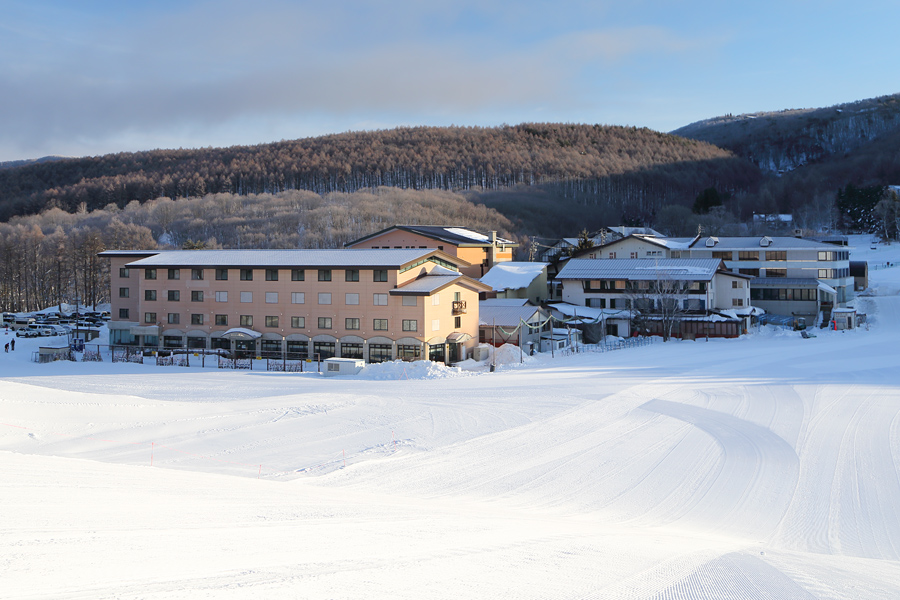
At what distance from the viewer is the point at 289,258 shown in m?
38.2

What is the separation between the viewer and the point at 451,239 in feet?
180

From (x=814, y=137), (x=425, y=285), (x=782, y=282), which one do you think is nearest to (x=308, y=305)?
(x=425, y=285)

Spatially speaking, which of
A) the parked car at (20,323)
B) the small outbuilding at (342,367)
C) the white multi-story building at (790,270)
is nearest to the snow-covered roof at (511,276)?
the white multi-story building at (790,270)

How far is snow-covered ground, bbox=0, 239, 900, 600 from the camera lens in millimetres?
8336

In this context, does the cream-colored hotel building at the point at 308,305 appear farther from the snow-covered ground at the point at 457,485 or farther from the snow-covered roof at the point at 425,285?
the snow-covered ground at the point at 457,485

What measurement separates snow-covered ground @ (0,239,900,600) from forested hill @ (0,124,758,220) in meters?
100

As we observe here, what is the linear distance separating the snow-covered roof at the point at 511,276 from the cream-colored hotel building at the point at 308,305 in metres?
7.39

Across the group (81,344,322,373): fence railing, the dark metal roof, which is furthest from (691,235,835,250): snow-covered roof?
(81,344,322,373): fence railing

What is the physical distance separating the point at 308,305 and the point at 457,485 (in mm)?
23684

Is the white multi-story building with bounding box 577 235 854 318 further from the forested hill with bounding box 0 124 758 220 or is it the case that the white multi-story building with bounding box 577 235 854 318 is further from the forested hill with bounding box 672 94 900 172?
the forested hill with bounding box 672 94 900 172

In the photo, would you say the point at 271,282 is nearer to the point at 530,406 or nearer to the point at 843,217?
the point at 530,406

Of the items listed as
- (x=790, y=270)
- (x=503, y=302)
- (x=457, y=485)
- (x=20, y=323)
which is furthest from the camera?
(x=20, y=323)

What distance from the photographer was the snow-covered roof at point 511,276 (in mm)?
48000

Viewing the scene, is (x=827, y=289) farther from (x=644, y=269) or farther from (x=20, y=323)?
(x=20, y=323)
